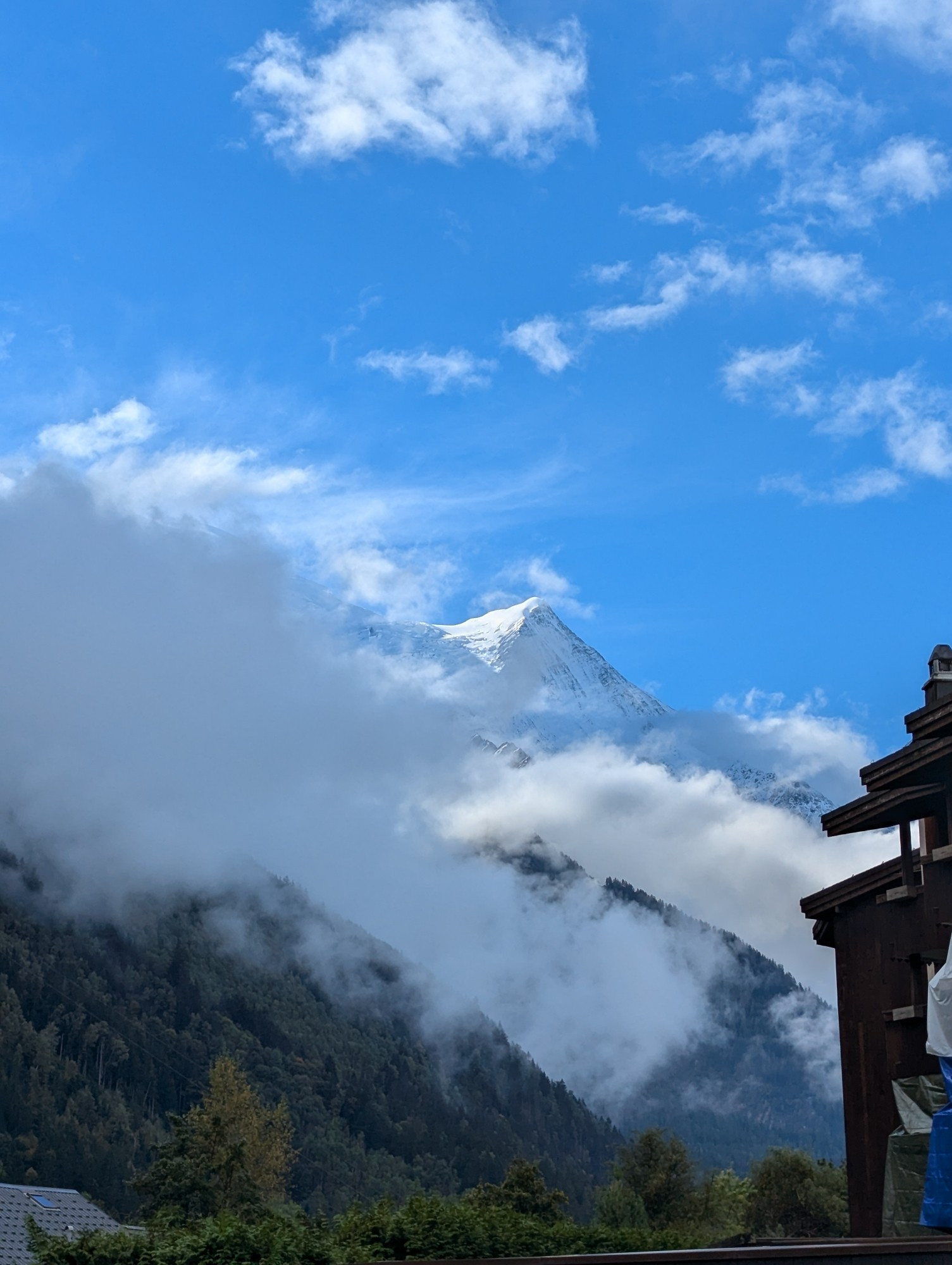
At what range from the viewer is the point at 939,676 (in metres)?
31.2

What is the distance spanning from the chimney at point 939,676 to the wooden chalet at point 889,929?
0.02 meters

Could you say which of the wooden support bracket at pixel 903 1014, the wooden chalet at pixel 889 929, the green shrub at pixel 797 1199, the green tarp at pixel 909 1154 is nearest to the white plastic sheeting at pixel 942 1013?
the wooden chalet at pixel 889 929

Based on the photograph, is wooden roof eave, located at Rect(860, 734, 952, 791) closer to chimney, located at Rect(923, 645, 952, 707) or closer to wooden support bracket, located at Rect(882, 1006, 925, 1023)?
chimney, located at Rect(923, 645, 952, 707)

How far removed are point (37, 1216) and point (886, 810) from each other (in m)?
32.3

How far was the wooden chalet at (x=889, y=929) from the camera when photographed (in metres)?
27.4

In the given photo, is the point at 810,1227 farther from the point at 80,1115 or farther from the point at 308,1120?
the point at 308,1120

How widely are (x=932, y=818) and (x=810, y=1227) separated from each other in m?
59.8

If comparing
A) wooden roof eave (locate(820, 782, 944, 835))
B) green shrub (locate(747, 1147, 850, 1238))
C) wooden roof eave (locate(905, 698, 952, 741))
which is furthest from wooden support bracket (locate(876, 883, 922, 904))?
green shrub (locate(747, 1147, 850, 1238))

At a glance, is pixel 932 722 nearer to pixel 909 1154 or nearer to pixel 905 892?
pixel 905 892

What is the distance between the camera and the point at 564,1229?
3694cm

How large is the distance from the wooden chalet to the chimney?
22 millimetres

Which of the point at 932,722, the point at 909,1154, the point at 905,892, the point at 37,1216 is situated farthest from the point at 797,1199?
the point at 932,722

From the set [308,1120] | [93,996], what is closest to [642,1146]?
[308,1120]

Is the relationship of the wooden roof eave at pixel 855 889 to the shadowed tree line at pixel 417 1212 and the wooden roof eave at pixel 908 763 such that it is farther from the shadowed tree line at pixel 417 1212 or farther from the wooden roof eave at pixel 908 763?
the shadowed tree line at pixel 417 1212
